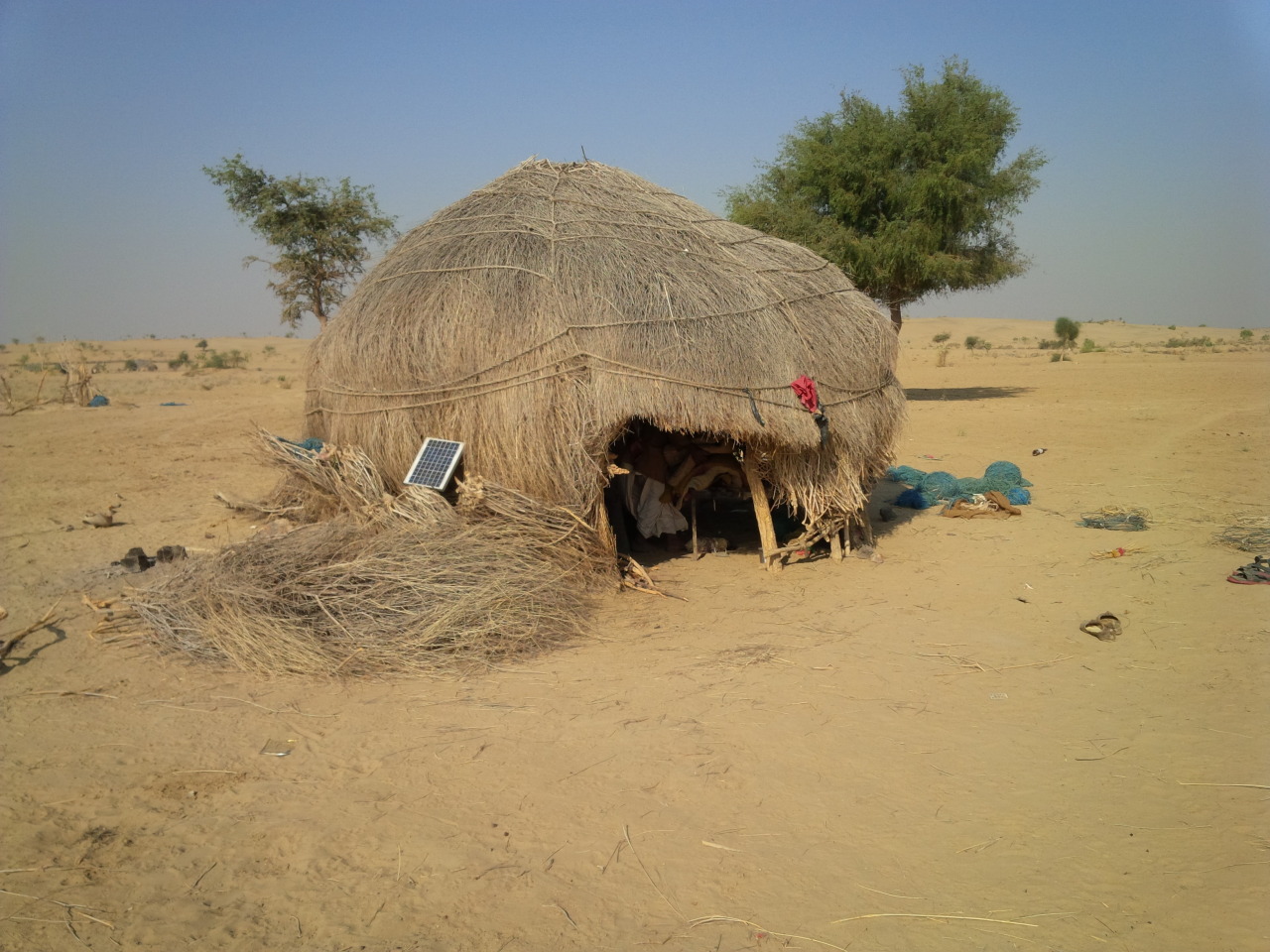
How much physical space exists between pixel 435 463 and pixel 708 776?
12.0 feet

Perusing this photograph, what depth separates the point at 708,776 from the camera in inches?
170

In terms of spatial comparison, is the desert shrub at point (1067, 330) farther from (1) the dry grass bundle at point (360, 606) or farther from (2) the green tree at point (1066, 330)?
(1) the dry grass bundle at point (360, 606)

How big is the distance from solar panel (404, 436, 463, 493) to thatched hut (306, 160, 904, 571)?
10 cm

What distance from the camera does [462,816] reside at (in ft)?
13.0

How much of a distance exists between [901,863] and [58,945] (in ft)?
10.3

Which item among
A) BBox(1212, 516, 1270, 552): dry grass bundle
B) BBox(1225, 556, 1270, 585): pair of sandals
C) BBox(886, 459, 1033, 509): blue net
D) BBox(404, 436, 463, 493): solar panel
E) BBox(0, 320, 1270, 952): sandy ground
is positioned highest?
BBox(404, 436, 463, 493): solar panel

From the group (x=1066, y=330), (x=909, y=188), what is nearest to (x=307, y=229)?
(x=909, y=188)

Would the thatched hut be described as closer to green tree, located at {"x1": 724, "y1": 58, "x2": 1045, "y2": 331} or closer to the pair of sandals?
the pair of sandals

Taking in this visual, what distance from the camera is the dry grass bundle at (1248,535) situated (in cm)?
765

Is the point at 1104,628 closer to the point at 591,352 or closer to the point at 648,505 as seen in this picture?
the point at 648,505

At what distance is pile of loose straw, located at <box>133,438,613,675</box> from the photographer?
5520mm

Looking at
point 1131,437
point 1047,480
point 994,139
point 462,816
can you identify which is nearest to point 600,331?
point 462,816

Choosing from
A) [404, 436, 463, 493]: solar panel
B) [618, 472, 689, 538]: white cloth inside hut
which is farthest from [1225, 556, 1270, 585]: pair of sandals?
[404, 436, 463, 493]: solar panel

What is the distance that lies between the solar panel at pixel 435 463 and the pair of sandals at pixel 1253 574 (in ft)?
19.7
